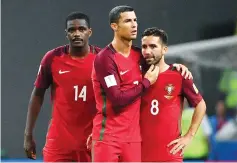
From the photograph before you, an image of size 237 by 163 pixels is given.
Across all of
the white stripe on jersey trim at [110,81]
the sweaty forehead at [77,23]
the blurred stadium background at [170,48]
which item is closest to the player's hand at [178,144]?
the white stripe on jersey trim at [110,81]

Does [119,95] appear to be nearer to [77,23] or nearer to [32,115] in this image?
[77,23]

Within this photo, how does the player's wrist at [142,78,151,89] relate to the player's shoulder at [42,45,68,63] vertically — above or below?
below

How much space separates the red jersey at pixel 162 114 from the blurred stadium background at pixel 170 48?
10.0 ft

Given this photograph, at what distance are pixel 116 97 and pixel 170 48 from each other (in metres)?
4.97

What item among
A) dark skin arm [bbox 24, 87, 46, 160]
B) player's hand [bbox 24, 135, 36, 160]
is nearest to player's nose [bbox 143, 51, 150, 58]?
dark skin arm [bbox 24, 87, 46, 160]

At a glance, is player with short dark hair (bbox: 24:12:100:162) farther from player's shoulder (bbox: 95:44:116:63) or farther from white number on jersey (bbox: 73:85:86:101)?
player's shoulder (bbox: 95:44:116:63)

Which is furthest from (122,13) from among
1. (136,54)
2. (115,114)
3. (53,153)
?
(53,153)

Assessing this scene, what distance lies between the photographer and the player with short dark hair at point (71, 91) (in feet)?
18.7

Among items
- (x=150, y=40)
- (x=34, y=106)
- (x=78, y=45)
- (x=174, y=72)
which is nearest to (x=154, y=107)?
(x=174, y=72)

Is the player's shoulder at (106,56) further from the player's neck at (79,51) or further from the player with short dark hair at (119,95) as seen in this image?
the player's neck at (79,51)

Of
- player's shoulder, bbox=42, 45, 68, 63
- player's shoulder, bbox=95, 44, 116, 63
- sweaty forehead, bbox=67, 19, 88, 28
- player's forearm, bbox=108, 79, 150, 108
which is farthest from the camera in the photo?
player's shoulder, bbox=42, 45, 68, 63

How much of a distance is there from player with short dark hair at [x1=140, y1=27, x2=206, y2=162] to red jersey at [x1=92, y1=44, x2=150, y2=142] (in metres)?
0.10

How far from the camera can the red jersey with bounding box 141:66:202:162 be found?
534cm

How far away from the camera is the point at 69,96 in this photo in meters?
5.72
